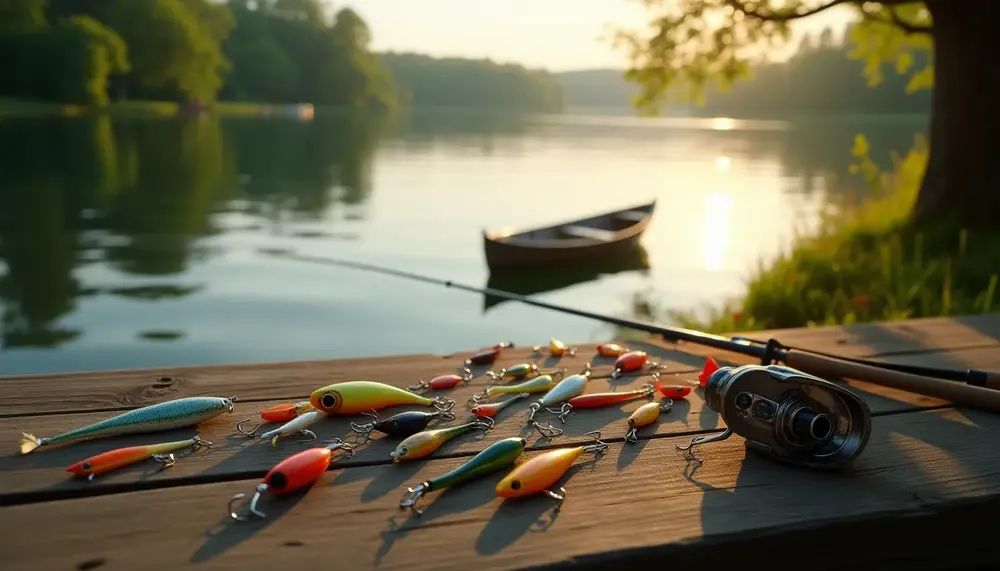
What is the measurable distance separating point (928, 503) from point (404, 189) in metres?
24.9

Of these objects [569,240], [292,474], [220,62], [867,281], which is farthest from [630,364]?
[220,62]

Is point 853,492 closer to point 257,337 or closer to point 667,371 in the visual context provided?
point 667,371

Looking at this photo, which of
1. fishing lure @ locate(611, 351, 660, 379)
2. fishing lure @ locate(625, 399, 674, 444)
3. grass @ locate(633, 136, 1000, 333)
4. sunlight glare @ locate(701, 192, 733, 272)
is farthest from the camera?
sunlight glare @ locate(701, 192, 733, 272)

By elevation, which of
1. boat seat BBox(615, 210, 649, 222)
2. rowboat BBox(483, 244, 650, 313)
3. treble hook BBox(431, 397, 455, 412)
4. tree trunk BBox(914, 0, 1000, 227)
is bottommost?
rowboat BBox(483, 244, 650, 313)

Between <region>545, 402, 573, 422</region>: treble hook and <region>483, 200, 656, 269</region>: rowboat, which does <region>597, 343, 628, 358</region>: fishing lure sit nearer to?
<region>545, 402, 573, 422</region>: treble hook

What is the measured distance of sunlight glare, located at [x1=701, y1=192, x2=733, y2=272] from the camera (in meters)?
17.0

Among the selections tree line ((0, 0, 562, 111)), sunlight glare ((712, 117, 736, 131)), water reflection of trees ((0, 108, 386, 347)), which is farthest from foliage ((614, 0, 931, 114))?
sunlight glare ((712, 117, 736, 131))

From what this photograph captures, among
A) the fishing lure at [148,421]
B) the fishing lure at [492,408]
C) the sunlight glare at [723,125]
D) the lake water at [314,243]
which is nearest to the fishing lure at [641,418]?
the fishing lure at [492,408]

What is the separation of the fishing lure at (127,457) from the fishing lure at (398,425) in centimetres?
45

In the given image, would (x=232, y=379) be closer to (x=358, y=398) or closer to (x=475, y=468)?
(x=358, y=398)

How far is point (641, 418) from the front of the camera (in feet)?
8.60

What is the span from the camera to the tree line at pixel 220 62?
6725 cm

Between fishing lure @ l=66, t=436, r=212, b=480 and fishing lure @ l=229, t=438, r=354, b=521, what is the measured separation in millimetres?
294

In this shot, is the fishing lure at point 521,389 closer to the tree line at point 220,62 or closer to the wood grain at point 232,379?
the wood grain at point 232,379
